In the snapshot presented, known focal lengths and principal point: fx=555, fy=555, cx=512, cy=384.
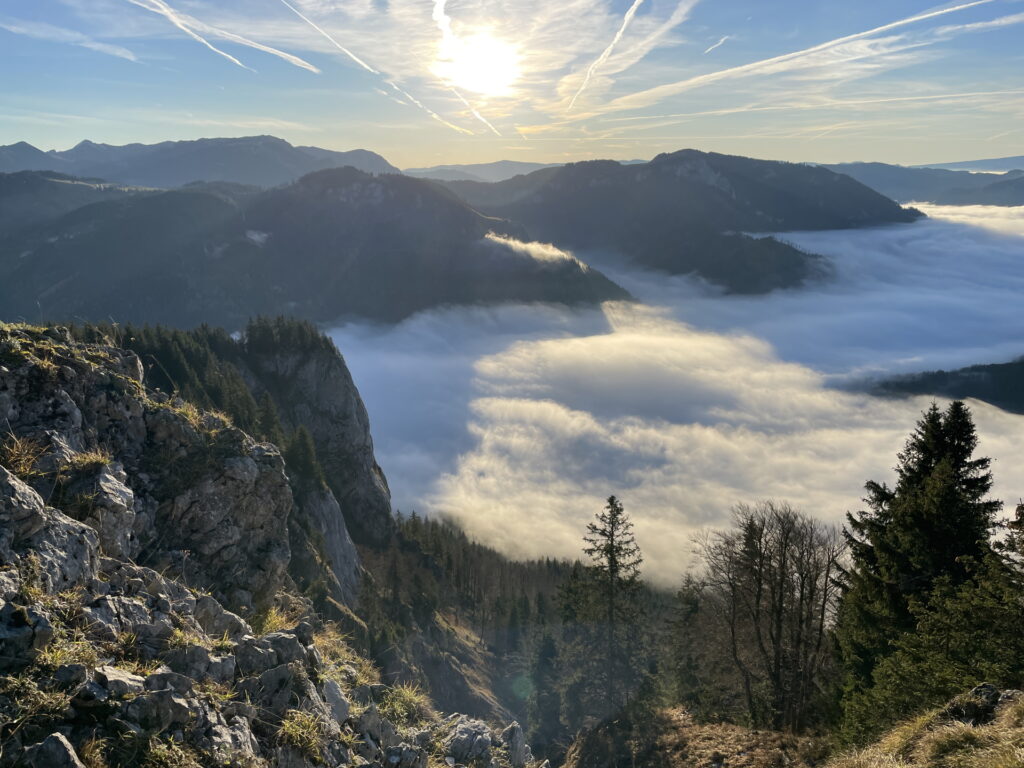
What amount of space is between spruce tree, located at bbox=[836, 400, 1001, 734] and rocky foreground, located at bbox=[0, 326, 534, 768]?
51.5ft

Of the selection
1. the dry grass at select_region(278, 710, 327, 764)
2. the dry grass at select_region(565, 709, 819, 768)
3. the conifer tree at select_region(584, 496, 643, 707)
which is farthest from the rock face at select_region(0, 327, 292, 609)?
the conifer tree at select_region(584, 496, 643, 707)

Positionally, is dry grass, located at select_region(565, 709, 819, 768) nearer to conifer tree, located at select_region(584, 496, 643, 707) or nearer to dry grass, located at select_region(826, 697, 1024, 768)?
dry grass, located at select_region(826, 697, 1024, 768)

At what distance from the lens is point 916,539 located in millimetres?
22031

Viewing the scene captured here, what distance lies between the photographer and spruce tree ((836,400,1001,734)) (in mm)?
21219

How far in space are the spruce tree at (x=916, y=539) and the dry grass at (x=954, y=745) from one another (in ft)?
22.3

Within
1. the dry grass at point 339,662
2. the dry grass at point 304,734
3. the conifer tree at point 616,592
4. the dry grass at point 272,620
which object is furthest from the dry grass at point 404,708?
the conifer tree at point 616,592

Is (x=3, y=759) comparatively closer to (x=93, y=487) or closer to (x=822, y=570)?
(x=93, y=487)

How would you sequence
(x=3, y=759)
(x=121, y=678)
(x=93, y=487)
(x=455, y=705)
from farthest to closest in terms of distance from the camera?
(x=455, y=705) → (x=93, y=487) → (x=121, y=678) → (x=3, y=759)

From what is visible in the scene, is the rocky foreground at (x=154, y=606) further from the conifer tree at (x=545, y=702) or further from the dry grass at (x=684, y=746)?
the conifer tree at (x=545, y=702)

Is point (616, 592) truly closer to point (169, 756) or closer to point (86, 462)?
point (86, 462)

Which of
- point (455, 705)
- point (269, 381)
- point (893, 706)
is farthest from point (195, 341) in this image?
point (893, 706)

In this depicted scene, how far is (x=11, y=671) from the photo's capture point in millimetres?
7238

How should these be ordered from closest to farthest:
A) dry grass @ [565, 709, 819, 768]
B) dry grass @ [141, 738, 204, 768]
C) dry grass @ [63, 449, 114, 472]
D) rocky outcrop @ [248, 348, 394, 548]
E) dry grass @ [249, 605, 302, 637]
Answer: dry grass @ [141, 738, 204, 768] < dry grass @ [63, 449, 114, 472] < dry grass @ [249, 605, 302, 637] < dry grass @ [565, 709, 819, 768] < rocky outcrop @ [248, 348, 394, 548]

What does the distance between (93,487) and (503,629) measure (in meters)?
104
